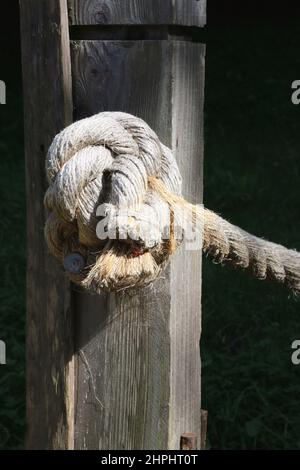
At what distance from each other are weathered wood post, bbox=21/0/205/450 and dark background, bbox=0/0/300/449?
69.1 inches

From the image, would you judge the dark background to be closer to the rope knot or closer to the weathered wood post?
the weathered wood post

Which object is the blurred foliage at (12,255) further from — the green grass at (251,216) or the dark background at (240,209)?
the green grass at (251,216)

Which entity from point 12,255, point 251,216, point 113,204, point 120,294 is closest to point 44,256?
point 120,294

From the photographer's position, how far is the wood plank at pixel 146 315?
115 centimetres

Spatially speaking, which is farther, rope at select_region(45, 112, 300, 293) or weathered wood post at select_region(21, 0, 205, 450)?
weathered wood post at select_region(21, 0, 205, 450)

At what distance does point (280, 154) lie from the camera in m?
4.45

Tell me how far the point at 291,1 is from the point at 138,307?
13.7 ft

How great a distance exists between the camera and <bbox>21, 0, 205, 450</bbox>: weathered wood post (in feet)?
3.76

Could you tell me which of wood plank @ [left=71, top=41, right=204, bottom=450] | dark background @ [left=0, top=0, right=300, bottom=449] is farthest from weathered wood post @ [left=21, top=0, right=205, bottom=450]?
dark background @ [left=0, top=0, right=300, bottom=449]

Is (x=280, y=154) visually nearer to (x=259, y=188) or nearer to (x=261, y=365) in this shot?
(x=259, y=188)

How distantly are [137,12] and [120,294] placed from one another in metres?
0.36

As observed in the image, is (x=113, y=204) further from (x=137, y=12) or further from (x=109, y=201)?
(x=137, y=12)

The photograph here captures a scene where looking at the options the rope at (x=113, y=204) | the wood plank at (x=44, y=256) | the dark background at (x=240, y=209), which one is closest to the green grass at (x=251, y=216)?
the dark background at (x=240, y=209)

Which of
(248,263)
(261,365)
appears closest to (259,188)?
(261,365)
